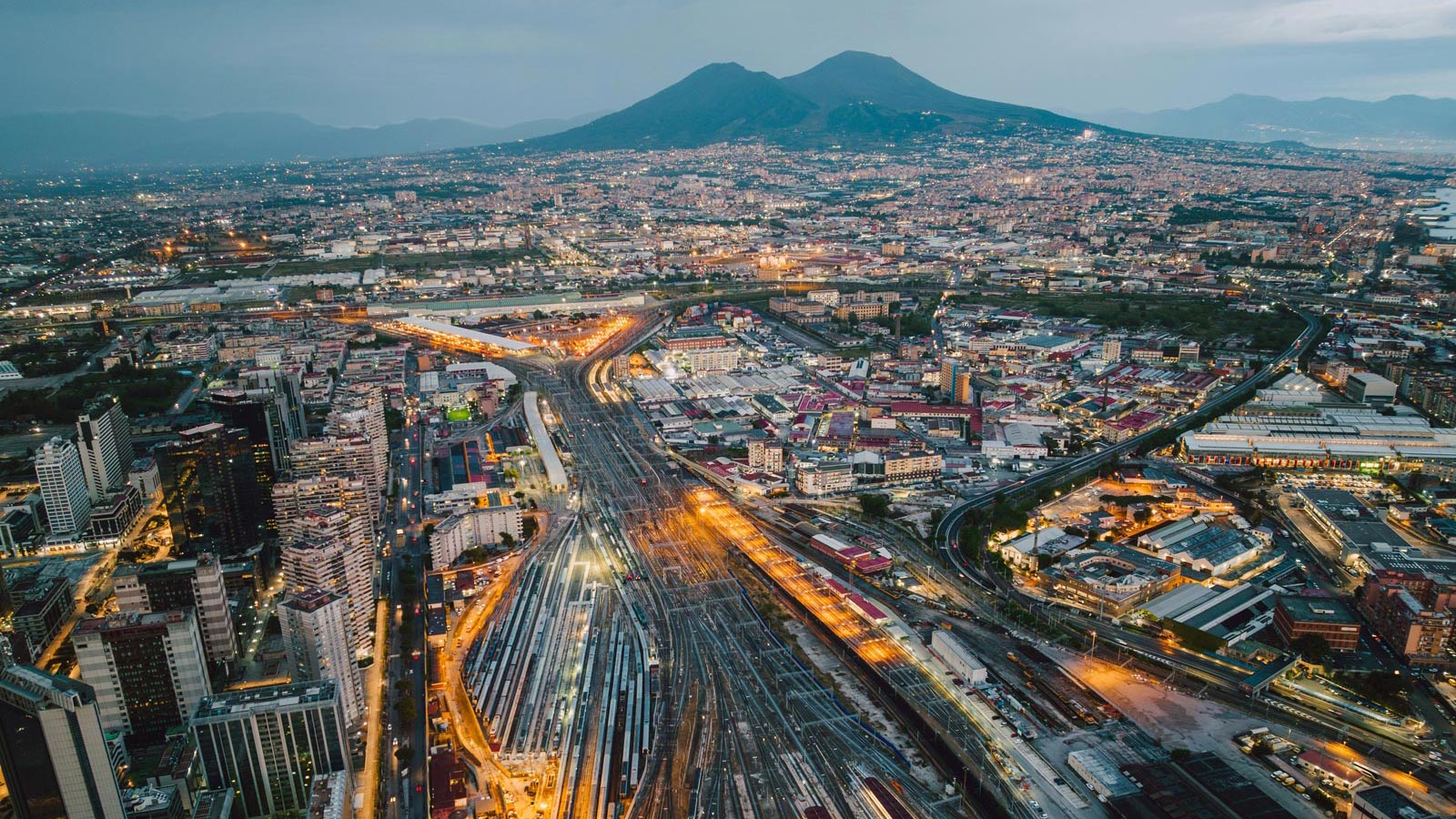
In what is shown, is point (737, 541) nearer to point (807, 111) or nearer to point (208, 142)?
point (807, 111)

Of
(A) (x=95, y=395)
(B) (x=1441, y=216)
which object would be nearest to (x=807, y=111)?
(B) (x=1441, y=216)

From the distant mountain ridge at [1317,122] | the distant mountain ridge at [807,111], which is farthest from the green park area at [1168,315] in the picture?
the distant mountain ridge at [1317,122]

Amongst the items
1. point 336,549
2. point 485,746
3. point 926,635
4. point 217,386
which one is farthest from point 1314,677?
point 217,386

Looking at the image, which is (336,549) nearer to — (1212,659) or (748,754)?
(748,754)

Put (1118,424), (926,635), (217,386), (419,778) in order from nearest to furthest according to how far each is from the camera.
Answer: (419,778) → (926,635) → (1118,424) → (217,386)

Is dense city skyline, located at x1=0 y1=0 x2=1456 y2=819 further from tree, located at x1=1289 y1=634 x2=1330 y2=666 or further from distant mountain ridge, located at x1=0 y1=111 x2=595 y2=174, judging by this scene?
distant mountain ridge, located at x1=0 y1=111 x2=595 y2=174


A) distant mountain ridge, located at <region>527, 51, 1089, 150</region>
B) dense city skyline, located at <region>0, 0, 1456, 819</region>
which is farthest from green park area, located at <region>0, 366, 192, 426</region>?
distant mountain ridge, located at <region>527, 51, 1089, 150</region>

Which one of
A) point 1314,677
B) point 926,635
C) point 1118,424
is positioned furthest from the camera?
point 1118,424
